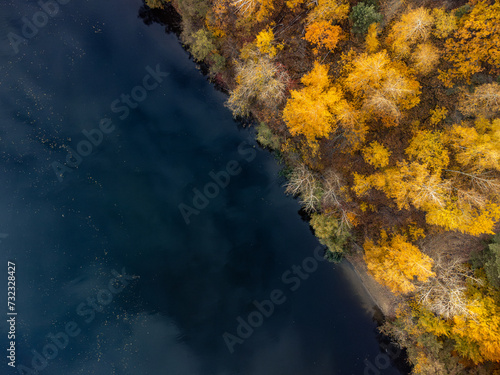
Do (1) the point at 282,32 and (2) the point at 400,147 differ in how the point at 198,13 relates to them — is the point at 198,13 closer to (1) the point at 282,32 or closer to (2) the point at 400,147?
(1) the point at 282,32

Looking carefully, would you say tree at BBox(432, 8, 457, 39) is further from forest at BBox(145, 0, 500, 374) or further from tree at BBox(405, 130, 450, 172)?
tree at BBox(405, 130, 450, 172)

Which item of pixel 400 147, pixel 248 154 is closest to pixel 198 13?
pixel 248 154

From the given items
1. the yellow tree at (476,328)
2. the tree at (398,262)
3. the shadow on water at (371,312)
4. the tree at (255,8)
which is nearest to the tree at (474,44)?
the tree at (398,262)

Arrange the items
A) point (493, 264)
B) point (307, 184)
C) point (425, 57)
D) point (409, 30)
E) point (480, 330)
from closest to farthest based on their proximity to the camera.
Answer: point (409, 30)
point (425, 57)
point (493, 264)
point (480, 330)
point (307, 184)

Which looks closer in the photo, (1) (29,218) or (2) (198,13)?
(2) (198,13)

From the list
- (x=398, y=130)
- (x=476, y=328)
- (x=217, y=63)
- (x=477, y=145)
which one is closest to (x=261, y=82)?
(x=217, y=63)

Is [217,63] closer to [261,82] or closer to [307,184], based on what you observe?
[261,82]
